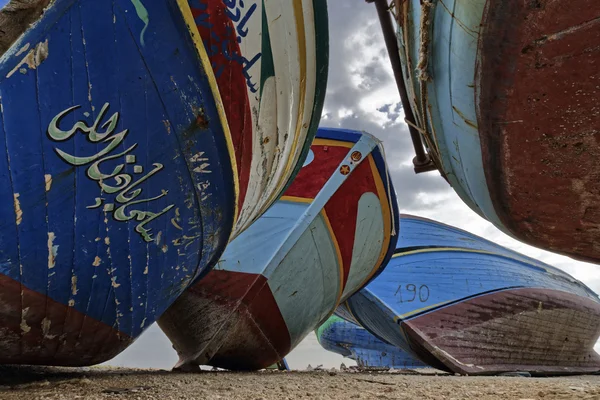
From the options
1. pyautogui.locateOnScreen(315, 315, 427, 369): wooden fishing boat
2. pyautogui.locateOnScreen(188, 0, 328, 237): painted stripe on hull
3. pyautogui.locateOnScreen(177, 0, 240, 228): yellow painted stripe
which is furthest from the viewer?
pyautogui.locateOnScreen(315, 315, 427, 369): wooden fishing boat

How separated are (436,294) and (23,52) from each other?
8125 mm

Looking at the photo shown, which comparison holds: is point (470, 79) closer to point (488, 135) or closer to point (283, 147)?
point (488, 135)

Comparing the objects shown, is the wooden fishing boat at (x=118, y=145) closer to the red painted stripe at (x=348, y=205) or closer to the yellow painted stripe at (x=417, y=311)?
the red painted stripe at (x=348, y=205)

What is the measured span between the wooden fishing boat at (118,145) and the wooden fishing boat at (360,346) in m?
11.6

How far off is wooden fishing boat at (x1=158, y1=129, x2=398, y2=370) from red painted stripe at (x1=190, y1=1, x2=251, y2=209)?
2040mm

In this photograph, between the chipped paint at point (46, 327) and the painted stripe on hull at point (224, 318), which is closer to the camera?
the chipped paint at point (46, 327)

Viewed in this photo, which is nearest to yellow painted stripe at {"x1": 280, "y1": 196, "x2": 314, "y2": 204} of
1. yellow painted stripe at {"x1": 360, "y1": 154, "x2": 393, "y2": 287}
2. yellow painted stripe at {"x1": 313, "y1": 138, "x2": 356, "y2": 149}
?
yellow painted stripe at {"x1": 313, "y1": 138, "x2": 356, "y2": 149}

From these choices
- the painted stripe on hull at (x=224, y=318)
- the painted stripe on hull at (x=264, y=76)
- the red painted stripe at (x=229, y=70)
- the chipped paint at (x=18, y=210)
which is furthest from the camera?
the painted stripe on hull at (x=224, y=318)

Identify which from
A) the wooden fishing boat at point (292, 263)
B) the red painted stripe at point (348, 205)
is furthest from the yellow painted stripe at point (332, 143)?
the red painted stripe at point (348, 205)

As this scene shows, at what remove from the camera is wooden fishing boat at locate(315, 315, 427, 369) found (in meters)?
14.1

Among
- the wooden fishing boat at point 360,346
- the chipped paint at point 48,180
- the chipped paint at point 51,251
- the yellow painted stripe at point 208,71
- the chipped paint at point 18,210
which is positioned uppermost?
the yellow painted stripe at point 208,71

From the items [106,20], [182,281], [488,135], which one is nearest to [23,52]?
[106,20]

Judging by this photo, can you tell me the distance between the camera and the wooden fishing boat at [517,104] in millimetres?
1443

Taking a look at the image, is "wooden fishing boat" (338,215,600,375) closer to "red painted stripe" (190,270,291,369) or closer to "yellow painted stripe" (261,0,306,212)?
"red painted stripe" (190,270,291,369)
